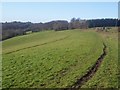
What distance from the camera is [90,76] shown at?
19.5m

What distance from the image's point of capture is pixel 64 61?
1040 inches

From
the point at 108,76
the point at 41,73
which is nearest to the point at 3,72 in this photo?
the point at 41,73

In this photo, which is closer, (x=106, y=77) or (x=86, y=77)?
(x=106, y=77)

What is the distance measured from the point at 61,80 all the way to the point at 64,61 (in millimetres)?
7844

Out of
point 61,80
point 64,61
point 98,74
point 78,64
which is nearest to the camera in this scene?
point 61,80

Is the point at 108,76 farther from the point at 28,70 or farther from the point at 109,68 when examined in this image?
the point at 28,70

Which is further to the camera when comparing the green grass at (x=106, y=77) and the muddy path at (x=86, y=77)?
the green grass at (x=106, y=77)

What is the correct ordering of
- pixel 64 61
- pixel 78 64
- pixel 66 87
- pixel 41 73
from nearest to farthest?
pixel 66 87
pixel 41 73
pixel 78 64
pixel 64 61

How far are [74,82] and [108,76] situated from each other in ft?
10.5

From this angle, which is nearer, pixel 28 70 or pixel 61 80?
pixel 61 80

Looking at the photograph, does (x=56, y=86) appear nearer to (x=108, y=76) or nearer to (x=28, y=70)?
(x=108, y=76)

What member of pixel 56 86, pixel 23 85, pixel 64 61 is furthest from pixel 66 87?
pixel 64 61

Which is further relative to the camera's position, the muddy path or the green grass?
the green grass

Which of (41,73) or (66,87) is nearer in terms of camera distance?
(66,87)
